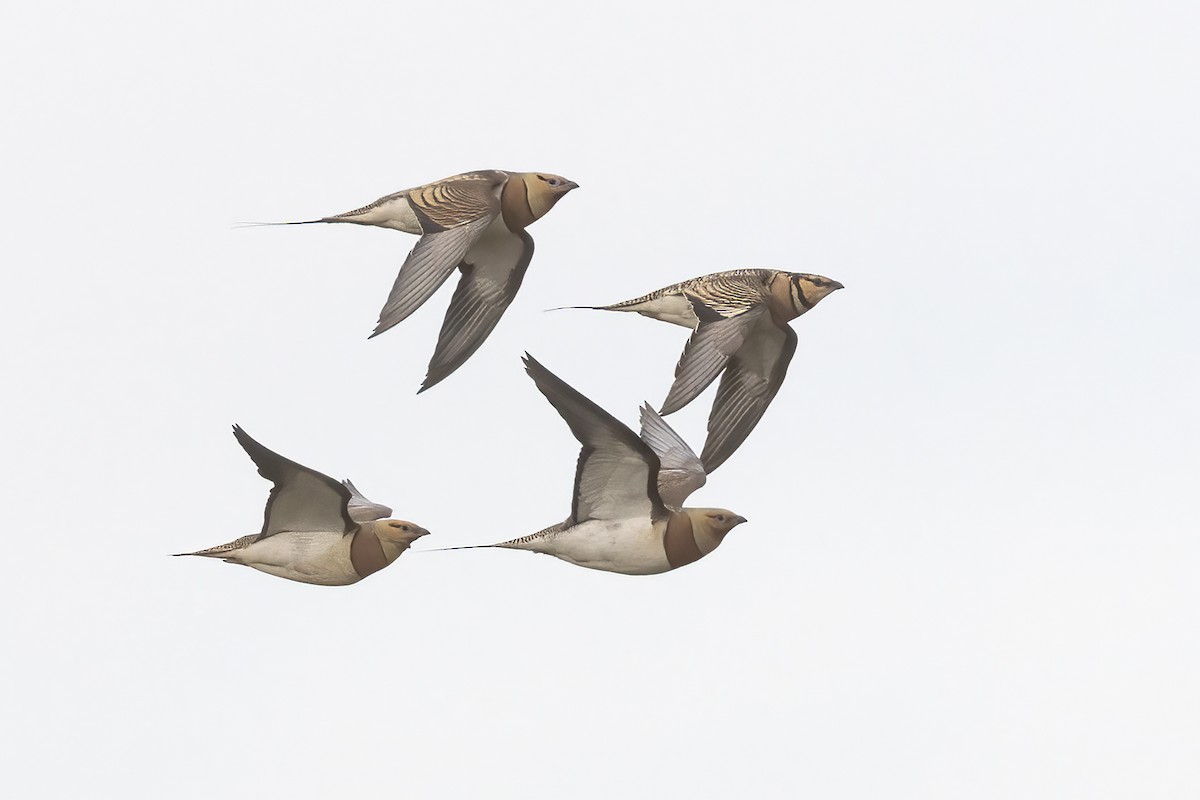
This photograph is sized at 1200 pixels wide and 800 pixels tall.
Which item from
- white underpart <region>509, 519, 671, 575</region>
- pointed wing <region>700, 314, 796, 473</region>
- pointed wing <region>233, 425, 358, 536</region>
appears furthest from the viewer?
pointed wing <region>700, 314, 796, 473</region>

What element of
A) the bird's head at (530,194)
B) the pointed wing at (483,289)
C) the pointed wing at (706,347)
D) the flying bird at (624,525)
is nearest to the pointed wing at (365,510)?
the pointed wing at (483,289)

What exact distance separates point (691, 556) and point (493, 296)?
338 cm

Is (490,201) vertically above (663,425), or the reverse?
(490,201)

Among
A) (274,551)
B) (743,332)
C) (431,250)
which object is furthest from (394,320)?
(743,332)

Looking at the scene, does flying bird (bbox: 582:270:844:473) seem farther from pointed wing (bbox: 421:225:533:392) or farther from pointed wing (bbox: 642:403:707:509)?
pointed wing (bbox: 421:225:533:392)

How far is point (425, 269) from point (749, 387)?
12.7ft

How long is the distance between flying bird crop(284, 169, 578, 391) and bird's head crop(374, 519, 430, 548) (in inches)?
67.4

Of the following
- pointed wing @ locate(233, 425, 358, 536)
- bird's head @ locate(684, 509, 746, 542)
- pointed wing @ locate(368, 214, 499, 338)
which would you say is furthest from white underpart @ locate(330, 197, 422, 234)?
bird's head @ locate(684, 509, 746, 542)

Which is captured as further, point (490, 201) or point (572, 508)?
point (490, 201)

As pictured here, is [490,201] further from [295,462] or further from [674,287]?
[295,462]

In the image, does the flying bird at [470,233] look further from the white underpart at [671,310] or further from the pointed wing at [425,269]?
the white underpart at [671,310]

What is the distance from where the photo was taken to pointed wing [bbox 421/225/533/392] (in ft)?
65.0

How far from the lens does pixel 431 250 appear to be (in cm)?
1812

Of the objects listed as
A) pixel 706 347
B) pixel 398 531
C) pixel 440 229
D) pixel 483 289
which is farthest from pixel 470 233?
pixel 398 531
